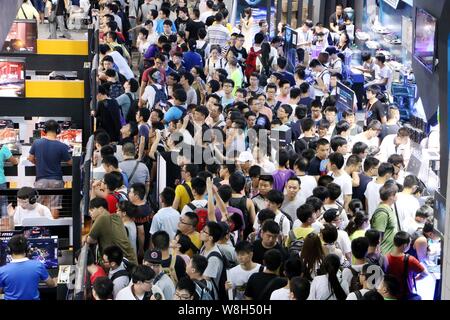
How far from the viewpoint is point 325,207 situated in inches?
365

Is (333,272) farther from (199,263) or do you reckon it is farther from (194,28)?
(194,28)

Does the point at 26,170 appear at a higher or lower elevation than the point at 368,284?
→ lower

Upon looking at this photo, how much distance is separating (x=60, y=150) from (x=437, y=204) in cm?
407

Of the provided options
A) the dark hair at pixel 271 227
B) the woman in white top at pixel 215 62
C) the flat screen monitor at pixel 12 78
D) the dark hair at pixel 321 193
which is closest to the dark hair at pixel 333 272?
the dark hair at pixel 271 227

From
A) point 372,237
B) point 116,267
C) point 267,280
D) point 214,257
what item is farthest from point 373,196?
point 116,267

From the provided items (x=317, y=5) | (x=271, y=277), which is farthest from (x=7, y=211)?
(x=317, y=5)

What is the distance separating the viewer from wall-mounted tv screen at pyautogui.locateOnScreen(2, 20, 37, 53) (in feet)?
48.0

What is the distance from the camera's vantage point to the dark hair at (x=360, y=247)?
809 centimetres

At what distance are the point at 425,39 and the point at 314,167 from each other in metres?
4.00

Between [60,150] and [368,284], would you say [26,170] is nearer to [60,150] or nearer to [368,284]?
[60,150]

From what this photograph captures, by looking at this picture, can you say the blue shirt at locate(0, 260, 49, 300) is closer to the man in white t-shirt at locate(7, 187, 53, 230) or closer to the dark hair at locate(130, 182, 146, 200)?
the dark hair at locate(130, 182, 146, 200)

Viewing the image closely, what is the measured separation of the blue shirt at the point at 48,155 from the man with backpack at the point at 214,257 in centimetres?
345

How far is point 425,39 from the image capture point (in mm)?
13750

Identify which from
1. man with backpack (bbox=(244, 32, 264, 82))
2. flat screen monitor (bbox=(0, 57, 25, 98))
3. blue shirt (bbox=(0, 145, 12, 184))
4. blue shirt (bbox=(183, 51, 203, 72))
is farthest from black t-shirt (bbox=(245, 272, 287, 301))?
man with backpack (bbox=(244, 32, 264, 82))
